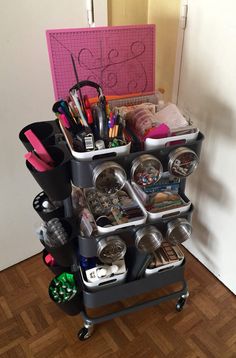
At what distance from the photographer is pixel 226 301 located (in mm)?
1375

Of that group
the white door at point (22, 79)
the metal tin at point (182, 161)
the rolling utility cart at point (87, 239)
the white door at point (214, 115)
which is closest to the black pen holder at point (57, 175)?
the rolling utility cart at point (87, 239)

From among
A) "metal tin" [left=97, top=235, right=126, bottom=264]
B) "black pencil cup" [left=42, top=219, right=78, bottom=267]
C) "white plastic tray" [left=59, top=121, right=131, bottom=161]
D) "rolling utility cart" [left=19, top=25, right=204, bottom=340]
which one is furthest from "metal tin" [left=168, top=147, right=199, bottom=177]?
"black pencil cup" [left=42, top=219, right=78, bottom=267]

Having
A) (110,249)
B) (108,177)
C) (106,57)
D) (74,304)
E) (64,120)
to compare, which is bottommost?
(74,304)

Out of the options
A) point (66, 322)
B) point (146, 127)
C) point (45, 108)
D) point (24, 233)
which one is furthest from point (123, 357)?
point (45, 108)

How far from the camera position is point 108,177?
85 cm

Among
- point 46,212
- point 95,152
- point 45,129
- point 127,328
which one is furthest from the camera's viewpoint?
point 127,328

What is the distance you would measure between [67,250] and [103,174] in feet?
1.08

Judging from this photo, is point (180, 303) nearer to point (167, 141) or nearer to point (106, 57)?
point (167, 141)

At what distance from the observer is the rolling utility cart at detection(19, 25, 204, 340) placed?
83 centimetres

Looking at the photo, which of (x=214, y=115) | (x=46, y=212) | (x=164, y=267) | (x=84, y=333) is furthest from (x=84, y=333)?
(x=214, y=115)

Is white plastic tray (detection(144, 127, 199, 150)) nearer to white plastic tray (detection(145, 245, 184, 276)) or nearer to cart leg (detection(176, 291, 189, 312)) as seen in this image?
white plastic tray (detection(145, 245, 184, 276))

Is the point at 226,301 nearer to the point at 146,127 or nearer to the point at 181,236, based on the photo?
the point at 181,236

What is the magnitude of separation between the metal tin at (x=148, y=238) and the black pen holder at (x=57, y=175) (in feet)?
0.90

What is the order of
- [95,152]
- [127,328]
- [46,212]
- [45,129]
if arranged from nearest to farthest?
[95,152]
[45,129]
[46,212]
[127,328]
